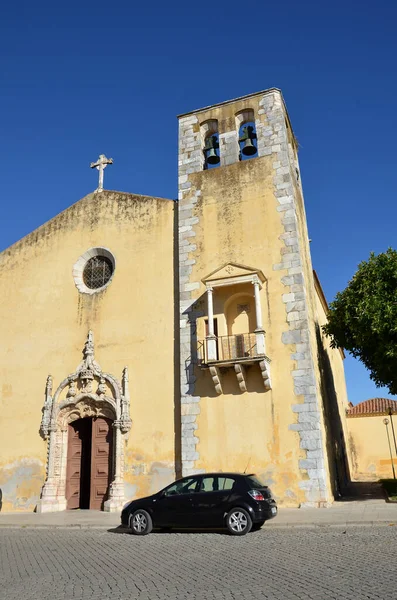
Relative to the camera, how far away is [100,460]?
16.0 meters

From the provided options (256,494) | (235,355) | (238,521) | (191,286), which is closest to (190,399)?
(235,355)

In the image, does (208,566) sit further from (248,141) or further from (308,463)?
(248,141)

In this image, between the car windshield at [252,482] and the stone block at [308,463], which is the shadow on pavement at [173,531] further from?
the stone block at [308,463]

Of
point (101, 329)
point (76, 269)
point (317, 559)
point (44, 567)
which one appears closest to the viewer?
point (317, 559)

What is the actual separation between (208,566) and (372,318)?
30.8ft

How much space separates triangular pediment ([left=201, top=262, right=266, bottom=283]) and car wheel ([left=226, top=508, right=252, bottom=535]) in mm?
6808

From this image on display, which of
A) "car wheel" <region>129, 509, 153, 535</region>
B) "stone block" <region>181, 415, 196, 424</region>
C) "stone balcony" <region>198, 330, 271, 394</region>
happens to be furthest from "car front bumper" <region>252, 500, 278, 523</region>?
"stone block" <region>181, 415, 196, 424</region>

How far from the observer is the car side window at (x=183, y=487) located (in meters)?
10.6

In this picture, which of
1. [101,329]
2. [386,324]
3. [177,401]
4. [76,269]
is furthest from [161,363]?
[386,324]

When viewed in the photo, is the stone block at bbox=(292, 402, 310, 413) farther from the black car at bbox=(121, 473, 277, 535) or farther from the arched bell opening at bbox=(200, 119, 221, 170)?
the arched bell opening at bbox=(200, 119, 221, 170)

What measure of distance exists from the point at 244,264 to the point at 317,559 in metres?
9.52

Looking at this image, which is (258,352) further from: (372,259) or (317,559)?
(317,559)

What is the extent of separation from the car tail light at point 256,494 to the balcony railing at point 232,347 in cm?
467

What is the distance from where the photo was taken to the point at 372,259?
52.7 ft
